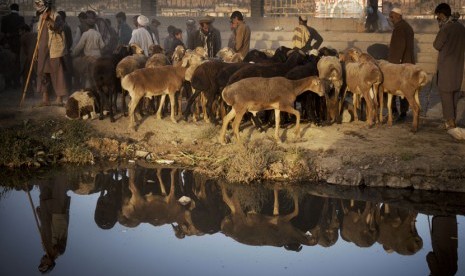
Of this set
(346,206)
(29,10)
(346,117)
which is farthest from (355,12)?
(346,206)

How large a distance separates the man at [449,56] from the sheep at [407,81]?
589mm

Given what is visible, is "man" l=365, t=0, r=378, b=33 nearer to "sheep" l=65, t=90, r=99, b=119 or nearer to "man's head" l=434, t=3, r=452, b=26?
"man's head" l=434, t=3, r=452, b=26

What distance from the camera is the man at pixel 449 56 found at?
508 inches

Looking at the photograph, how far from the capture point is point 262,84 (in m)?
12.3

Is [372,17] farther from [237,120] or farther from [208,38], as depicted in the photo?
[237,120]

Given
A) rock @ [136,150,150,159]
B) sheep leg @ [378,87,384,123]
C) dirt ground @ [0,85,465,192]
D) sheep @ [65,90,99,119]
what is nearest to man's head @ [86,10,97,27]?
sheep @ [65,90,99,119]

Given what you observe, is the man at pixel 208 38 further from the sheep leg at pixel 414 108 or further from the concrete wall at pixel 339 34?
the sheep leg at pixel 414 108

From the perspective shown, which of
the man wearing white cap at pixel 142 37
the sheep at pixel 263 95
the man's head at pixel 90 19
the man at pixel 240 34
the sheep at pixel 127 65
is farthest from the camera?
the man wearing white cap at pixel 142 37

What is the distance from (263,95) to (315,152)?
1.27 m

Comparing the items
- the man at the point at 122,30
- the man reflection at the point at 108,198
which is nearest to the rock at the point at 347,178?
the man reflection at the point at 108,198

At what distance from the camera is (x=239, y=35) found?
56.1 feet

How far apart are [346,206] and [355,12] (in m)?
15.3

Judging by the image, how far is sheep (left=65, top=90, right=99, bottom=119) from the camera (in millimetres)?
14195

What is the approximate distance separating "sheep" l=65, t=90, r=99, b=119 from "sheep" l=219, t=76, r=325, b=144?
3.08 metres
